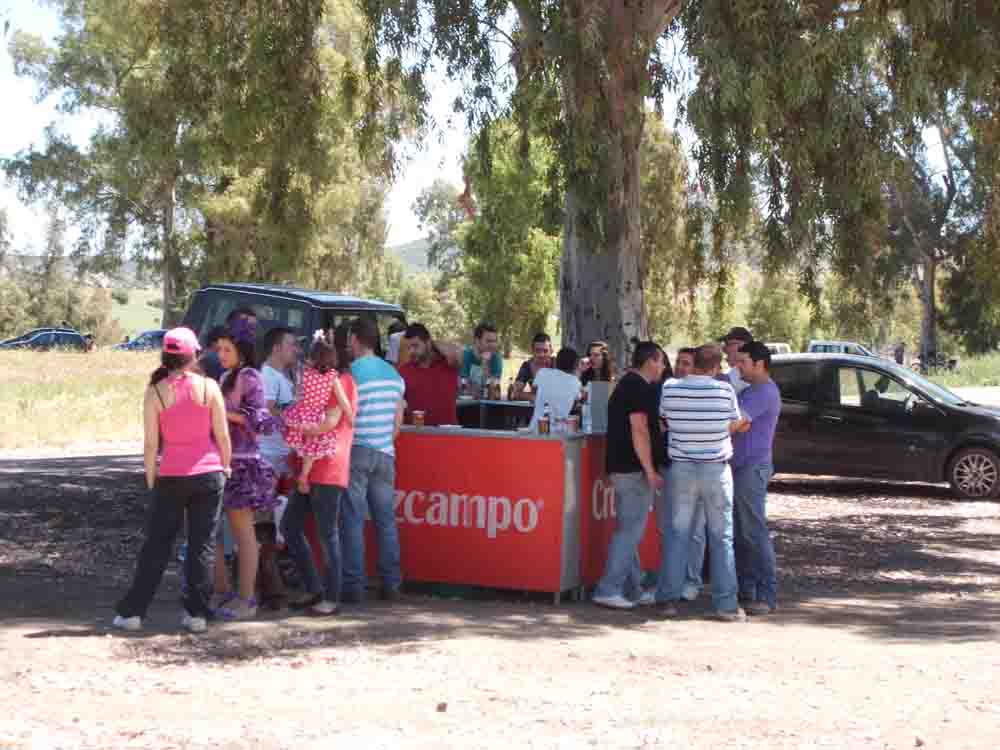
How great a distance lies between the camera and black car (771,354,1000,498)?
18.8 metres

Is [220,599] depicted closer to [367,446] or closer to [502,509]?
[367,446]

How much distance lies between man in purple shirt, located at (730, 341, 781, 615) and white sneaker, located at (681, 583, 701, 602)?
0.33 m

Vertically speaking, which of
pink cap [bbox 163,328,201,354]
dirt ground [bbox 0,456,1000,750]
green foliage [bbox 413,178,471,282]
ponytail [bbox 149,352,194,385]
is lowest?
dirt ground [bbox 0,456,1000,750]

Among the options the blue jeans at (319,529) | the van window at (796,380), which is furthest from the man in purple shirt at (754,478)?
the van window at (796,380)

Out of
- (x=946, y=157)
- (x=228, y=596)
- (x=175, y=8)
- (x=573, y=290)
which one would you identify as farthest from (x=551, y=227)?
(x=946, y=157)

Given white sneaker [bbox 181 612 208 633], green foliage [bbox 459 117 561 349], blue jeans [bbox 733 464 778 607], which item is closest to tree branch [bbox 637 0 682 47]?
blue jeans [bbox 733 464 778 607]

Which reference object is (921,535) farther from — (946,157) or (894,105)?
(946,157)

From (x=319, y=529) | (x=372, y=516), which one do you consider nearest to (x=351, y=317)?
(x=372, y=516)

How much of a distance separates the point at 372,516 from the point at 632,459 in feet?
6.06

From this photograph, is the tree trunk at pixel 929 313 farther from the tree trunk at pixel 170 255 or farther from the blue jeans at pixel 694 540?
the blue jeans at pixel 694 540

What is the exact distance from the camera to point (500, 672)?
8164 mm

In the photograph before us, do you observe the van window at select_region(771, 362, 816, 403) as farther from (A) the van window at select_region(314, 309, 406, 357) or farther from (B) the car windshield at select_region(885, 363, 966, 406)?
(A) the van window at select_region(314, 309, 406, 357)

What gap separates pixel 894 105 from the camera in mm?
14906

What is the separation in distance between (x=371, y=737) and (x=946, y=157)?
52424mm
